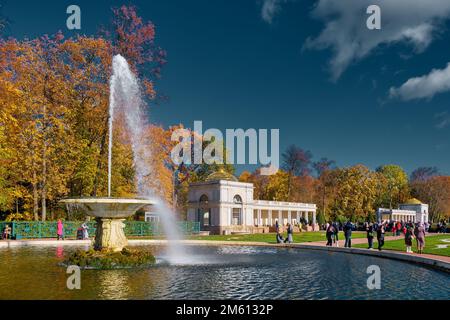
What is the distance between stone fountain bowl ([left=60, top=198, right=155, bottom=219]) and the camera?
1955 cm

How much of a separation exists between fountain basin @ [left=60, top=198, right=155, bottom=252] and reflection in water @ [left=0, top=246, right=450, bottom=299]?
2.15 meters

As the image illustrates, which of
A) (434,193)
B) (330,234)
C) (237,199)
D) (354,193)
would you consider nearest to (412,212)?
(434,193)

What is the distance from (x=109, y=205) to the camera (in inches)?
785

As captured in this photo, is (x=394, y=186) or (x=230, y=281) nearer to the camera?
(x=230, y=281)

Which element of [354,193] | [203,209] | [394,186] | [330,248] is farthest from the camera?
[394,186]

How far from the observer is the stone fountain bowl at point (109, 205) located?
770 inches

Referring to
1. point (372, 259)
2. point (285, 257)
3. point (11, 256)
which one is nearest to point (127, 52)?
point (11, 256)

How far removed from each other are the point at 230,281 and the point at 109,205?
7256mm

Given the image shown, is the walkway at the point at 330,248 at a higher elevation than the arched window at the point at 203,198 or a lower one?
lower

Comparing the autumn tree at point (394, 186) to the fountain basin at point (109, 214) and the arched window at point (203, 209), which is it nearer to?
the arched window at point (203, 209)

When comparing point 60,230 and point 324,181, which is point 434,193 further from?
point 60,230

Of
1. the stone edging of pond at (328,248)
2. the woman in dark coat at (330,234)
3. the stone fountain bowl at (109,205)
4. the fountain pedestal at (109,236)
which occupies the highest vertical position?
the stone fountain bowl at (109,205)

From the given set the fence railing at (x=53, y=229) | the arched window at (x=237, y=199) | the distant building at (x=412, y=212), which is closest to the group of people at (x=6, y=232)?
the fence railing at (x=53, y=229)

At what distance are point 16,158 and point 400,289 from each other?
33.4 m
